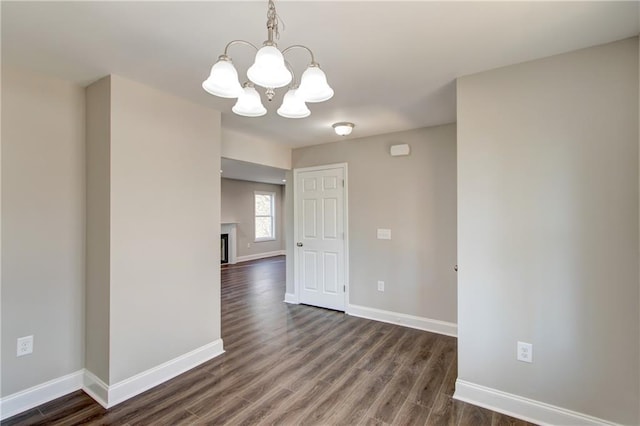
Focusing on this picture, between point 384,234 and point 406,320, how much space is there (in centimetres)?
107

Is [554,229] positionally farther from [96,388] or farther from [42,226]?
[42,226]

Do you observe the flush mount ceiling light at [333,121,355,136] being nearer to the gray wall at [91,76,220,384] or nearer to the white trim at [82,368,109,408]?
the gray wall at [91,76,220,384]

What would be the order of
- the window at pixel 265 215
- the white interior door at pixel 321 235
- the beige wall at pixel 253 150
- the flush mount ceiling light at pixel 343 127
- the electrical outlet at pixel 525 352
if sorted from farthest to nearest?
the window at pixel 265 215, the white interior door at pixel 321 235, the beige wall at pixel 253 150, the flush mount ceiling light at pixel 343 127, the electrical outlet at pixel 525 352

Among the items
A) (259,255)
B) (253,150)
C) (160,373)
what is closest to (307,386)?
(160,373)

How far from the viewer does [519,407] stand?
6.64 feet

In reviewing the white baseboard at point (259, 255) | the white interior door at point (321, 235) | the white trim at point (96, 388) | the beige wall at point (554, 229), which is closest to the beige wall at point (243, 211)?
the white baseboard at point (259, 255)

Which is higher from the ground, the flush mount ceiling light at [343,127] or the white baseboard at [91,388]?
the flush mount ceiling light at [343,127]

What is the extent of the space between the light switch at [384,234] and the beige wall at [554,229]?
1.62m

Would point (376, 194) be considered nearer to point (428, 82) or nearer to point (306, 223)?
point (306, 223)

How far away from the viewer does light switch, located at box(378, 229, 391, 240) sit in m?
3.84

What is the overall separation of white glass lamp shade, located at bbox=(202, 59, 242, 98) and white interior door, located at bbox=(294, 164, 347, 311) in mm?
2892

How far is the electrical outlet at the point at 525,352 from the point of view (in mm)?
2012

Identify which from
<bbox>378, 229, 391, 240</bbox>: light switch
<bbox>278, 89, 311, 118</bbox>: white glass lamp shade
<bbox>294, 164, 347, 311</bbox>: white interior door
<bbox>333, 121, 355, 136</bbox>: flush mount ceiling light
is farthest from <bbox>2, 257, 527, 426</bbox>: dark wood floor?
<bbox>333, 121, 355, 136</bbox>: flush mount ceiling light

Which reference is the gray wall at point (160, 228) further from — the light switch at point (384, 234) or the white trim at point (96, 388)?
the light switch at point (384, 234)
